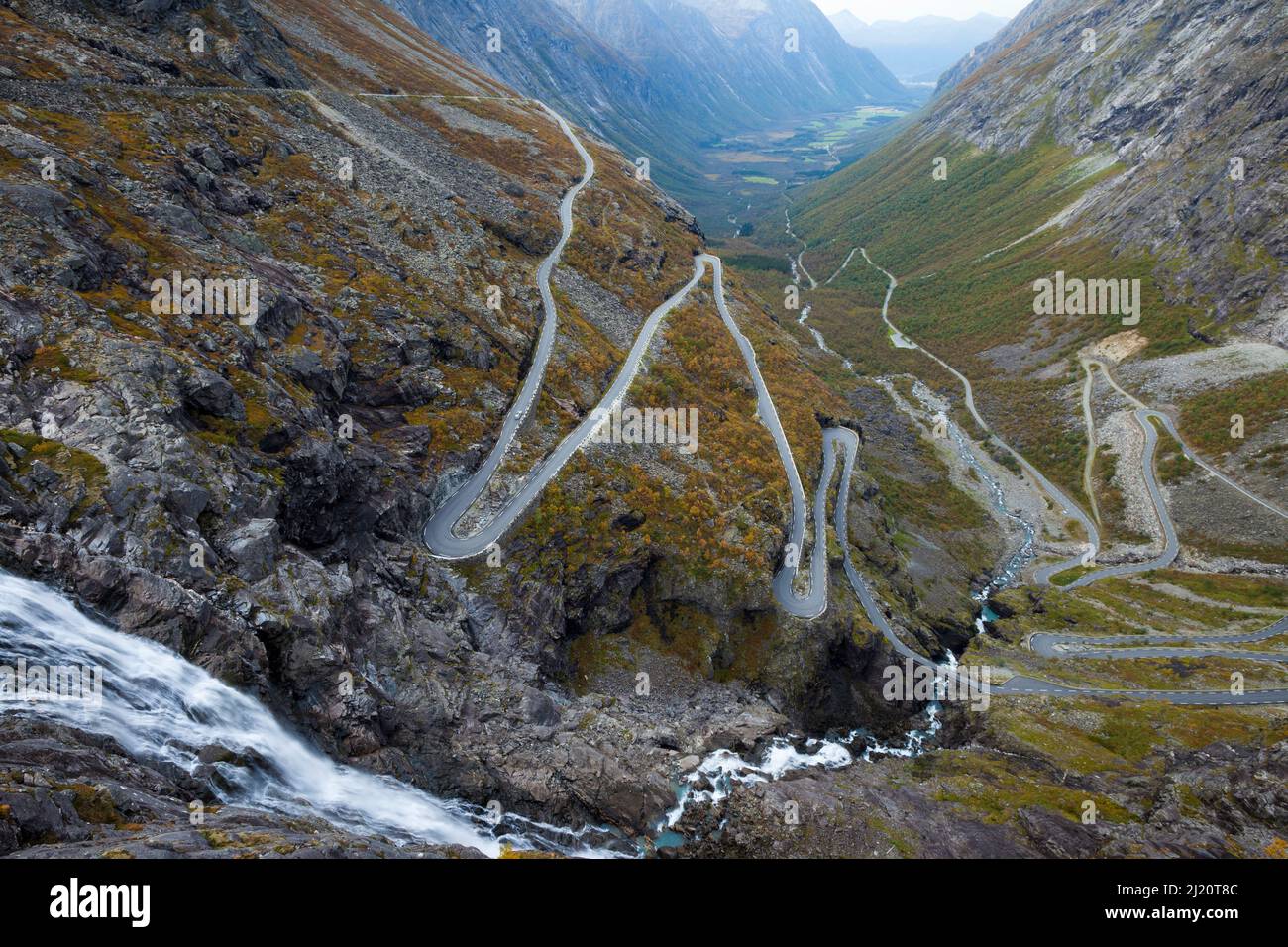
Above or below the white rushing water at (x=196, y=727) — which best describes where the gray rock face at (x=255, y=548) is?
above

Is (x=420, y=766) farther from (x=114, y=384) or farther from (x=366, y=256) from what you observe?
(x=366, y=256)

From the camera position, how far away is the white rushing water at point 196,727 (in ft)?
78.6

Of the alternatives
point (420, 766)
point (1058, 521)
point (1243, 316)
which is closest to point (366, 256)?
point (420, 766)

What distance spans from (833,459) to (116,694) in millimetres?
68808

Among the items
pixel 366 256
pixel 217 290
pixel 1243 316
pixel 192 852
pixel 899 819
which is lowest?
pixel 899 819

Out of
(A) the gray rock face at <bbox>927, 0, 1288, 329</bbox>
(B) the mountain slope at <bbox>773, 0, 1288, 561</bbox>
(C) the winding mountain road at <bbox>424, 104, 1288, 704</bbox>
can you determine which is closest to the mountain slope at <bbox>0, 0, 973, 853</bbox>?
(C) the winding mountain road at <bbox>424, 104, 1288, 704</bbox>

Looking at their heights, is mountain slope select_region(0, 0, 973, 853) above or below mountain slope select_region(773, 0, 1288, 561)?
below

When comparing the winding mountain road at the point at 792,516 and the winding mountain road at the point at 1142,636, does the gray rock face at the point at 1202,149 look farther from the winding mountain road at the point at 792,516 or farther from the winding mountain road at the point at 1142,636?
the winding mountain road at the point at 792,516

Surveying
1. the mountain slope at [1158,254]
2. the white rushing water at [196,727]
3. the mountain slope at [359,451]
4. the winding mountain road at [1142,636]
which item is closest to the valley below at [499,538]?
the white rushing water at [196,727]

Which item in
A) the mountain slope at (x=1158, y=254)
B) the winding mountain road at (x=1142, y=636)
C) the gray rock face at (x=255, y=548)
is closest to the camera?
the gray rock face at (x=255, y=548)

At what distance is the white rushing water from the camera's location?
2395 cm

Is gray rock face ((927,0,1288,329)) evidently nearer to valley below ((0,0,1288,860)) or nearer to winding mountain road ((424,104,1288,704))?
valley below ((0,0,1288,860))

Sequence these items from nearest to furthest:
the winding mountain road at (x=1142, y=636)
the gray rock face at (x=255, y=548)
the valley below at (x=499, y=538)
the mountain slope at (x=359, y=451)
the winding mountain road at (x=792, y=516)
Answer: the valley below at (x=499, y=538)
the mountain slope at (x=359, y=451)
the gray rock face at (x=255, y=548)
the winding mountain road at (x=792, y=516)
the winding mountain road at (x=1142, y=636)

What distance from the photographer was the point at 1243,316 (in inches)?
4355
